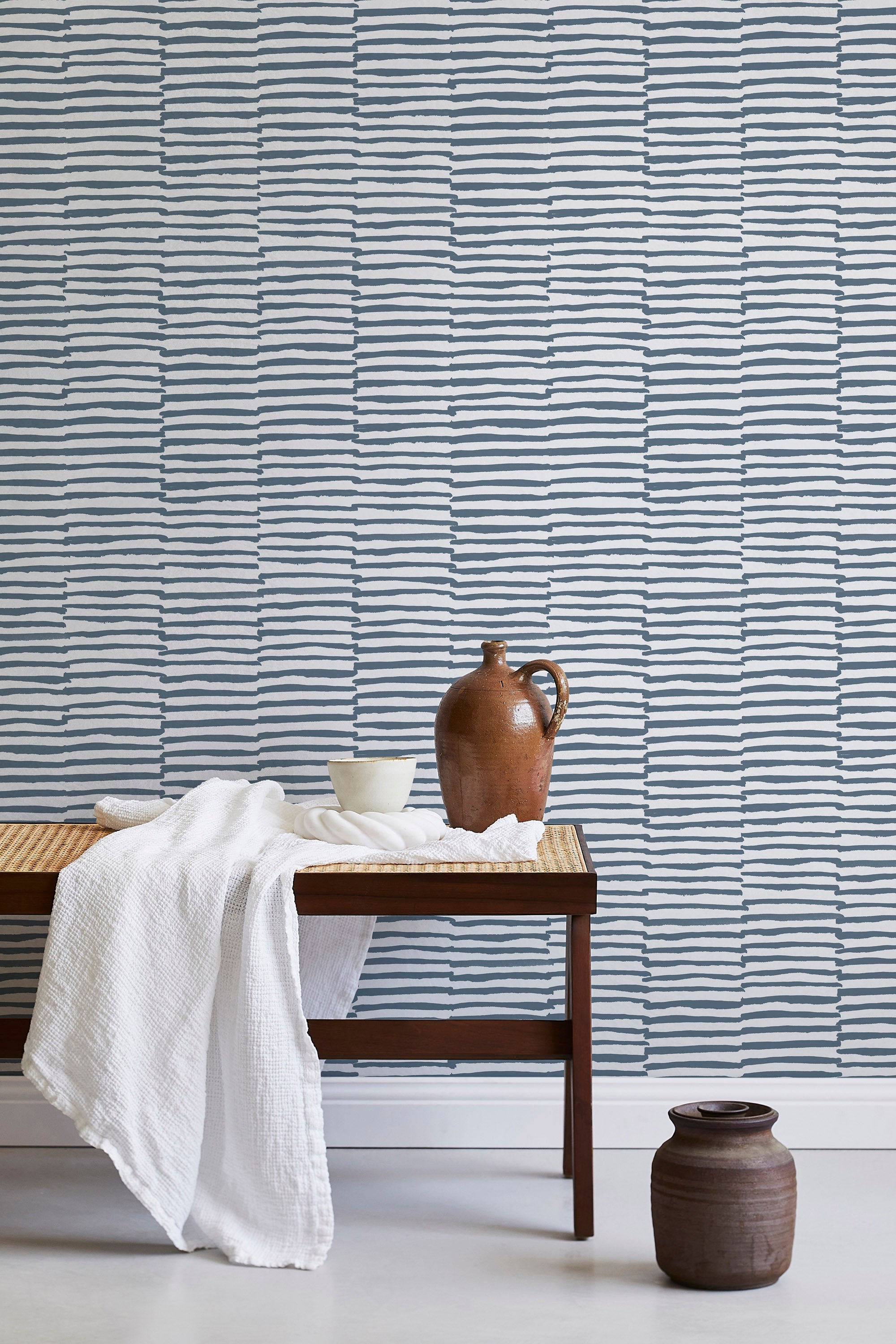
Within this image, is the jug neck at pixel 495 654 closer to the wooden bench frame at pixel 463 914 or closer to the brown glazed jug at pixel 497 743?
the brown glazed jug at pixel 497 743

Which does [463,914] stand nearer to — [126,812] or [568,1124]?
[568,1124]

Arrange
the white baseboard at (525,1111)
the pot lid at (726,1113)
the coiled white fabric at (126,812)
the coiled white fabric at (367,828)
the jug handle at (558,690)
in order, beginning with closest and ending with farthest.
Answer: the pot lid at (726,1113) → the coiled white fabric at (367,828) → the jug handle at (558,690) → the coiled white fabric at (126,812) → the white baseboard at (525,1111)

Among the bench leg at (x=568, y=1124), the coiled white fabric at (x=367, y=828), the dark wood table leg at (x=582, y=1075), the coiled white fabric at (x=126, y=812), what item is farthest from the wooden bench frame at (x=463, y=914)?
the coiled white fabric at (x=126, y=812)

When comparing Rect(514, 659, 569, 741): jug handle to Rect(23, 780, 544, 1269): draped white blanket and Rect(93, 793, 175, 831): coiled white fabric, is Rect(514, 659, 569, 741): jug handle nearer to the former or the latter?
Rect(23, 780, 544, 1269): draped white blanket

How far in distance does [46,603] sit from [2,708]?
247mm

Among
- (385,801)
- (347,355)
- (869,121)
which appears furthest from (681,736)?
(869,121)

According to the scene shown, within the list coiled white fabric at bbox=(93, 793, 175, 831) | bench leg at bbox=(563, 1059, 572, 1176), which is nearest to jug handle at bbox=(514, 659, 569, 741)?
bench leg at bbox=(563, 1059, 572, 1176)

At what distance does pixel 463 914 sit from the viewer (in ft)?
6.68

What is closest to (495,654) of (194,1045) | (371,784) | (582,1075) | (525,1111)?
(371,784)

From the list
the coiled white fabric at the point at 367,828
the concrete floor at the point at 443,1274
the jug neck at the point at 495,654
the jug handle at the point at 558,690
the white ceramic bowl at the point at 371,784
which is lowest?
the concrete floor at the point at 443,1274

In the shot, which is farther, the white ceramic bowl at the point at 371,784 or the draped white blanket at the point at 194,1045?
the white ceramic bowl at the point at 371,784

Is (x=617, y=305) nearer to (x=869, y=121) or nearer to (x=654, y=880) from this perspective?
(x=869, y=121)

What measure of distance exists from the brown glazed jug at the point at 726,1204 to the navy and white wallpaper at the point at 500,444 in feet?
2.43

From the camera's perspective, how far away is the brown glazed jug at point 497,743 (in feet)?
7.44
